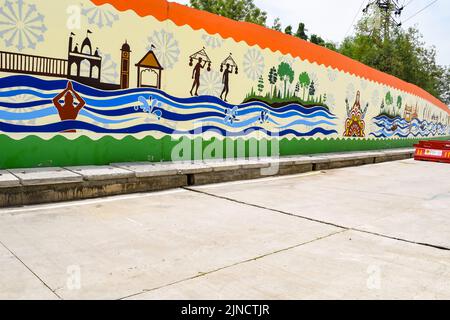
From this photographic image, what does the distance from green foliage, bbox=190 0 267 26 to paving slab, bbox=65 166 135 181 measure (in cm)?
3511

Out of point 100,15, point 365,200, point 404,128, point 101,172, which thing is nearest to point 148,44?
point 100,15

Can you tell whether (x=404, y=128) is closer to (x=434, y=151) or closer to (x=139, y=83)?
(x=434, y=151)

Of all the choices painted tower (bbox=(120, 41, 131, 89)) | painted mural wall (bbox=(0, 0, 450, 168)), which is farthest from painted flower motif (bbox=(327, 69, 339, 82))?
painted tower (bbox=(120, 41, 131, 89))

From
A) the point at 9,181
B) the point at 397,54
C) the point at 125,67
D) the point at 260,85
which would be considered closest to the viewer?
the point at 9,181

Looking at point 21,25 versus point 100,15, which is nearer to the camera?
point 21,25

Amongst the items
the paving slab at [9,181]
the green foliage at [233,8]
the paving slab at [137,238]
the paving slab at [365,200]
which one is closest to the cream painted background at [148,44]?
the paving slab at [9,181]

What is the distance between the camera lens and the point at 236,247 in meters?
4.01

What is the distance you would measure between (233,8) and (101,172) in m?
37.4

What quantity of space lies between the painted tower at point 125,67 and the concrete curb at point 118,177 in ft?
4.63

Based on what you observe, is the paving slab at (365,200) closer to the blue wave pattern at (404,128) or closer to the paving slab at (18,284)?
the paving slab at (18,284)

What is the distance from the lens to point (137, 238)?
4.13 meters

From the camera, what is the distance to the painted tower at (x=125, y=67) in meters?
6.86
